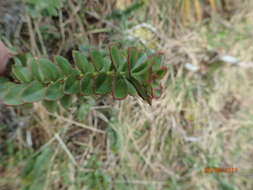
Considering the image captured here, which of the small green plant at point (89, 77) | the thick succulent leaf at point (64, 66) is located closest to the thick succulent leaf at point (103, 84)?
the small green plant at point (89, 77)

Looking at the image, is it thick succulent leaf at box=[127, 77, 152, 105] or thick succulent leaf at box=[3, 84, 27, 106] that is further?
thick succulent leaf at box=[3, 84, 27, 106]

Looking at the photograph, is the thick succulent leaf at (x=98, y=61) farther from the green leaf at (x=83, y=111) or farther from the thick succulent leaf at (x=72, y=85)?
the green leaf at (x=83, y=111)

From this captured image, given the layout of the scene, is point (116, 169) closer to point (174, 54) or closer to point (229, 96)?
point (174, 54)

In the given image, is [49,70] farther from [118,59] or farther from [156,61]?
[156,61]

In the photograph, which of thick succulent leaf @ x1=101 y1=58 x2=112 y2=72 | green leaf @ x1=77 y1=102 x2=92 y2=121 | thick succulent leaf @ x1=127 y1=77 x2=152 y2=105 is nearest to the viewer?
thick succulent leaf @ x1=127 y1=77 x2=152 y2=105

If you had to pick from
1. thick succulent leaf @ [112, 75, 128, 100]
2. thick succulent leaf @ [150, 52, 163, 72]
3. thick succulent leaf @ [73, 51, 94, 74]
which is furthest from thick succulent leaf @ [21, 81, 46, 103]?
thick succulent leaf @ [150, 52, 163, 72]

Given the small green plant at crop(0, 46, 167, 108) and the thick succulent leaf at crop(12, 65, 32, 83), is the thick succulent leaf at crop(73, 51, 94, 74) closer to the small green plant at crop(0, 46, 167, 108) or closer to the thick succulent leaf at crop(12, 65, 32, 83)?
the small green plant at crop(0, 46, 167, 108)

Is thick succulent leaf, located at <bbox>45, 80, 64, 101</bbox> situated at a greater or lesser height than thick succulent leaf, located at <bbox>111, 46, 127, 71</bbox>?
lesser

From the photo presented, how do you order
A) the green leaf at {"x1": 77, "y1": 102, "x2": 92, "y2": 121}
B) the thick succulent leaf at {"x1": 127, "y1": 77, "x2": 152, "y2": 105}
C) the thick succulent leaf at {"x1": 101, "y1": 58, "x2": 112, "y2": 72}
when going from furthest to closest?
1. the green leaf at {"x1": 77, "y1": 102, "x2": 92, "y2": 121}
2. the thick succulent leaf at {"x1": 101, "y1": 58, "x2": 112, "y2": 72}
3. the thick succulent leaf at {"x1": 127, "y1": 77, "x2": 152, "y2": 105}
